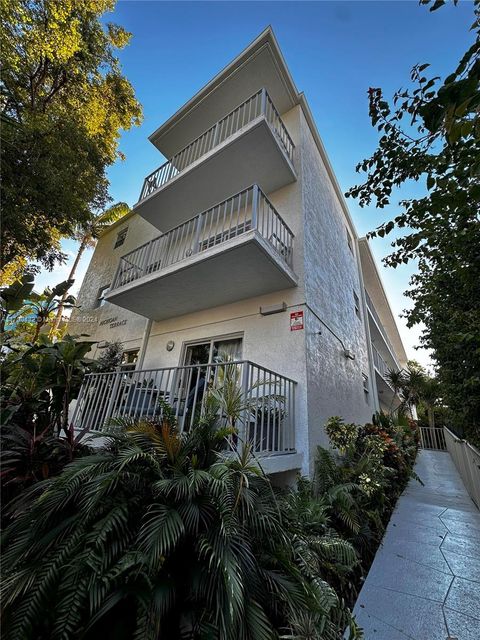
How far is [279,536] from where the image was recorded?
7.80 feet

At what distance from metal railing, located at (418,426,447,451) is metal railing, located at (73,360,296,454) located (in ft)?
58.9

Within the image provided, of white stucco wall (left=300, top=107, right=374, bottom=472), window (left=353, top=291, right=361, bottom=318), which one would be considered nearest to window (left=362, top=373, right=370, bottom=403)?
white stucco wall (left=300, top=107, right=374, bottom=472)

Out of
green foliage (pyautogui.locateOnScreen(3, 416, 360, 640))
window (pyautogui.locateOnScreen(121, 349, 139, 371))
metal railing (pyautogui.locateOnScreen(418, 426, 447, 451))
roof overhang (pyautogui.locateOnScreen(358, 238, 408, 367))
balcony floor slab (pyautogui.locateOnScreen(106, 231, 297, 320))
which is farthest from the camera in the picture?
metal railing (pyautogui.locateOnScreen(418, 426, 447, 451))

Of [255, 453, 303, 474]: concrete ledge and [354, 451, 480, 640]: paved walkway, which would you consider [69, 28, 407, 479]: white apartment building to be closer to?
[255, 453, 303, 474]: concrete ledge

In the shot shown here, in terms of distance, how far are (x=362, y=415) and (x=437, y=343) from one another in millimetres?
3216

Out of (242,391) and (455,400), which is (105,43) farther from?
(455,400)

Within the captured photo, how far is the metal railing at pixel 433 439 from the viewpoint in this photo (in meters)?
17.0

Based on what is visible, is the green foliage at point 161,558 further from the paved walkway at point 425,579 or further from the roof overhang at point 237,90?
the roof overhang at point 237,90

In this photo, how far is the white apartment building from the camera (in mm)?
4770

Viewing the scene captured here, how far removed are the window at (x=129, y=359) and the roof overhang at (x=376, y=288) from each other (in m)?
12.0

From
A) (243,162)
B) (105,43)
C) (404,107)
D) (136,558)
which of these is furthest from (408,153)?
(105,43)

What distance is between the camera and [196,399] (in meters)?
4.35

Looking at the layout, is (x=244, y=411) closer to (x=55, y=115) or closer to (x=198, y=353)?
(x=198, y=353)

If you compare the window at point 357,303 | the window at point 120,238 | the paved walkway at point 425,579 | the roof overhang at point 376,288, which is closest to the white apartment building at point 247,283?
the window at point 357,303
